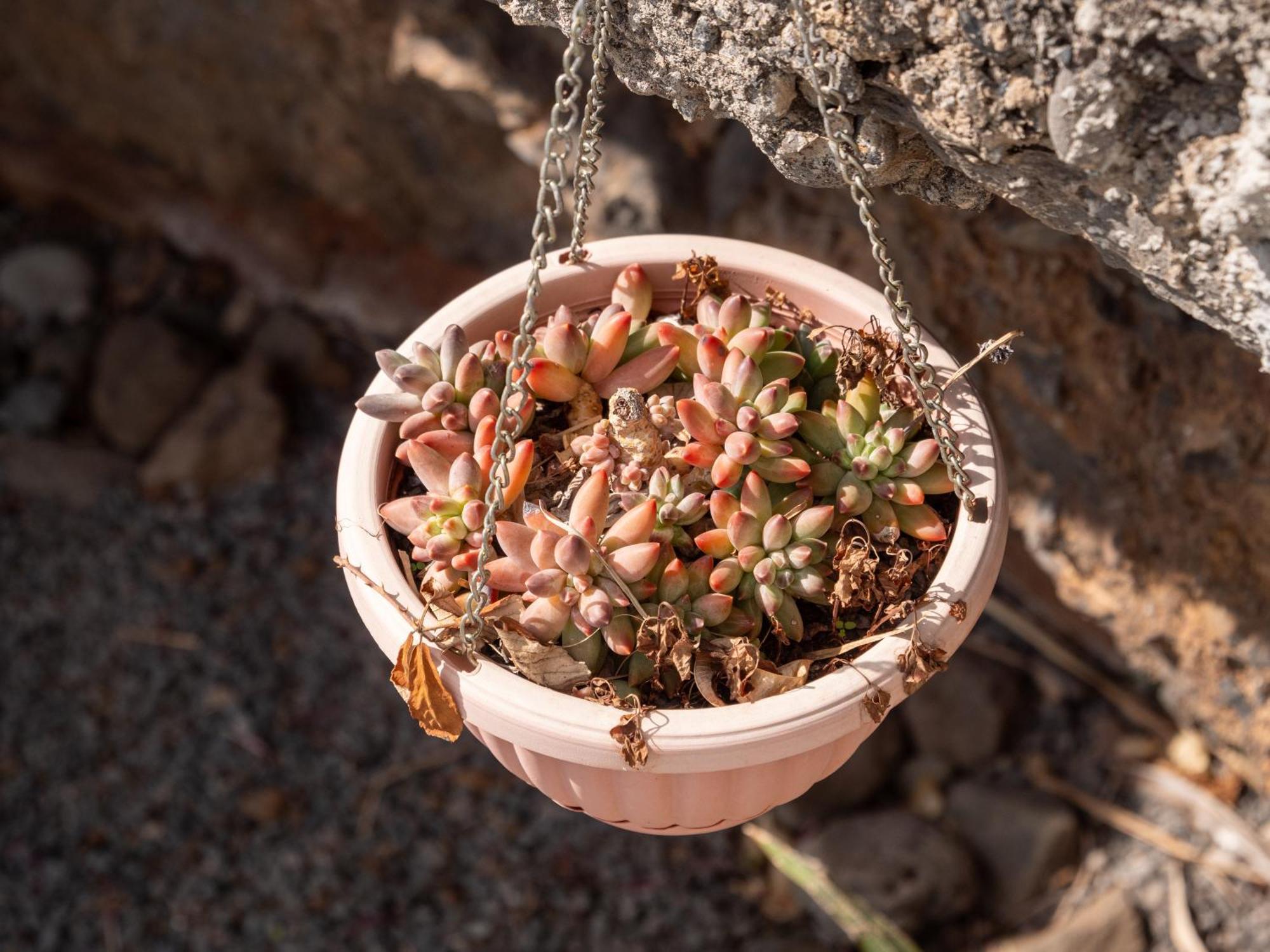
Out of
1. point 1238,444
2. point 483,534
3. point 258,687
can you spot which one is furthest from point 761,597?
point 258,687

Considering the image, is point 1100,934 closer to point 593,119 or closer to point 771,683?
point 771,683

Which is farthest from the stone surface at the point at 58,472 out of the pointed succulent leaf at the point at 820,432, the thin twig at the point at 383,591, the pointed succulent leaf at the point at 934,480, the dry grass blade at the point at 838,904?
the pointed succulent leaf at the point at 934,480

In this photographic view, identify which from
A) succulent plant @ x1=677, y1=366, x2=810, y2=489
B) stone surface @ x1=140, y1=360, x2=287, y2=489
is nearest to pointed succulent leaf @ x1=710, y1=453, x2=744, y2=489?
succulent plant @ x1=677, y1=366, x2=810, y2=489

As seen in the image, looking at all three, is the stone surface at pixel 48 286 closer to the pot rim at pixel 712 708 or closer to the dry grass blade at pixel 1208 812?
the pot rim at pixel 712 708

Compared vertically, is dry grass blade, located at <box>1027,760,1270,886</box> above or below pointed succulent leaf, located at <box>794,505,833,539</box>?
below

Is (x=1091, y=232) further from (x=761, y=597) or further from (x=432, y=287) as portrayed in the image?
(x=432, y=287)

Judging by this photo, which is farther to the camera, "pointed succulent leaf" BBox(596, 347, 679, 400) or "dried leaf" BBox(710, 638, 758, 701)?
"pointed succulent leaf" BBox(596, 347, 679, 400)

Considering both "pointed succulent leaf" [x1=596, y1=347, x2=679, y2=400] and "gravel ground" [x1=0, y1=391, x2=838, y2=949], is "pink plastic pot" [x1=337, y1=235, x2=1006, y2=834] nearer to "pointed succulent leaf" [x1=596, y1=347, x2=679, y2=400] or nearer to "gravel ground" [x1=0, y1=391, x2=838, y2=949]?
"pointed succulent leaf" [x1=596, y1=347, x2=679, y2=400]

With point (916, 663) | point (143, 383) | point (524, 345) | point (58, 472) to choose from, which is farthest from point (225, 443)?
point (916, 663)
